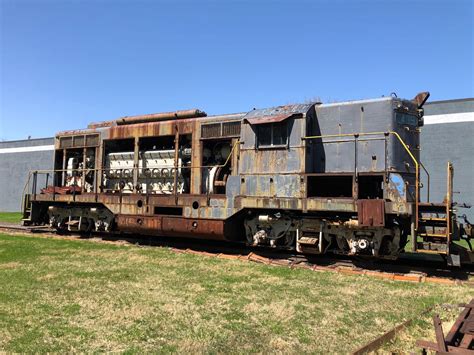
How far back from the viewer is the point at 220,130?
452 inches

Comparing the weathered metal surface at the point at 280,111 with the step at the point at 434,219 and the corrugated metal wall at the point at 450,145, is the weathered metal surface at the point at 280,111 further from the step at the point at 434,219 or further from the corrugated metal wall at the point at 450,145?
the corrugated metal wall at the point at 450,145

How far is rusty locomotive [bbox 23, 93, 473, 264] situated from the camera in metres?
8.52

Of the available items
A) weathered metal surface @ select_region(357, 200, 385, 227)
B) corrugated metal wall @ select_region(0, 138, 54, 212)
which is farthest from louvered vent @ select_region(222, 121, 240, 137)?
corrugated metal wall @ select_region(0, 138, 54, 212)

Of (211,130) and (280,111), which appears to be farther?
(211,130)

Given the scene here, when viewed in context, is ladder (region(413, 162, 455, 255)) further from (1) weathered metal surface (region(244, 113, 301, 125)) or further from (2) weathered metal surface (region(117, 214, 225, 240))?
(2) weathered metal surface (region(117, 214, 225, 240))

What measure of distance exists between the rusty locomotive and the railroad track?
37 centimetres

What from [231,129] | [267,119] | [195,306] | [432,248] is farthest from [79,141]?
[432,248]

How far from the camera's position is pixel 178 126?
1238 centimetres

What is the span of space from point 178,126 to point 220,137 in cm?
168

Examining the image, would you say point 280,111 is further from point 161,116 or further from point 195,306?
point 195,306

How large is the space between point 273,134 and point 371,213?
3.09 metres

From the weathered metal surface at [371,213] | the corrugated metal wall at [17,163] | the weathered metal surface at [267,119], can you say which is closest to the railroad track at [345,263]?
the weathered metal surface at [371,213]

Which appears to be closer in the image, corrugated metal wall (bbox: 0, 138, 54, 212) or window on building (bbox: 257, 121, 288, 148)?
window on building (bbox: 257, 121, 288, 148)

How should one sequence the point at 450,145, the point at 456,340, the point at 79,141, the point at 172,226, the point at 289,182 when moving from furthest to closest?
the point at 450,145 < the point at 79,141 < the point at 172,226 < the point at 289,182 < the point at 456,340
